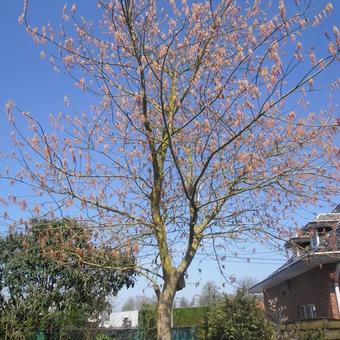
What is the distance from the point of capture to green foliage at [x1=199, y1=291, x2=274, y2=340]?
8.95 metres

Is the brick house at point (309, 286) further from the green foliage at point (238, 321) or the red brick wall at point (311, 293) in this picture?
the green foliage at point (238, 321)

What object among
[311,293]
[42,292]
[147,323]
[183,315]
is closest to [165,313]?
[42,292]

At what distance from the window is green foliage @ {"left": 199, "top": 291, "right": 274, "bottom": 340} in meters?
7.64

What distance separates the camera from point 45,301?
1227 centimetres

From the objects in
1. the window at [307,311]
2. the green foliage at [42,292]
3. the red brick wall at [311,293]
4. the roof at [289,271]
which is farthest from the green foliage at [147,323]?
the window at [307,311]

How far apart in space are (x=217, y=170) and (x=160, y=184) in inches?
35.3

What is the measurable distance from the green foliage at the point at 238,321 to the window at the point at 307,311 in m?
7.64

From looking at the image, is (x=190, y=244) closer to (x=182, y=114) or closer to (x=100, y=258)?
(x=100, y=258)

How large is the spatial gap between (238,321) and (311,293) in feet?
26.0

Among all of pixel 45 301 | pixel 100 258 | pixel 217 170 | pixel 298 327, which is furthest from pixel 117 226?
pixel 45 301

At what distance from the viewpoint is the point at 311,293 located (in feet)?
53.0

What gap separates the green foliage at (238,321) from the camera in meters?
8.95

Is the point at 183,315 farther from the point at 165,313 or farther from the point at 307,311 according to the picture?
the point at 165,313

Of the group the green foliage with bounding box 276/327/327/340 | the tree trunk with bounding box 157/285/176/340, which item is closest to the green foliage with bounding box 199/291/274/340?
the green foliage with bounding box 276/327/327/340
